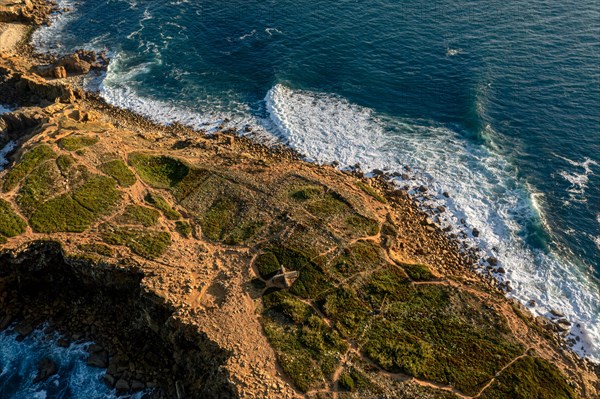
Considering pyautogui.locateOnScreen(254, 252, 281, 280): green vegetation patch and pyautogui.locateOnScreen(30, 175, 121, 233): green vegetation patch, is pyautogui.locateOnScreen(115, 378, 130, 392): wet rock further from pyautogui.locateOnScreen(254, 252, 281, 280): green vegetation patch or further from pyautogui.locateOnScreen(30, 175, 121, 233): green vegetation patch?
pyautogui.locateOnScreen(30, 175, 121, 233): green vegetation patch

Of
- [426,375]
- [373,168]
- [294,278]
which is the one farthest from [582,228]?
[294,278]

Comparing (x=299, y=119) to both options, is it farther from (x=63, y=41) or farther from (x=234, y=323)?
(x=63, y=41)

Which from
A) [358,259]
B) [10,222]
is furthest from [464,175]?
[10,222]

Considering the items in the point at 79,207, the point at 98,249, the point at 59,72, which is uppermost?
the point at 59,72

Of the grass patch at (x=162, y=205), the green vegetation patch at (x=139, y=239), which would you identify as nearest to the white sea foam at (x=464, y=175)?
the grass patch at (x=162, y=205)

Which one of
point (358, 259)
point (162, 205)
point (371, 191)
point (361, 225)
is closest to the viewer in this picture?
point (358, 259)

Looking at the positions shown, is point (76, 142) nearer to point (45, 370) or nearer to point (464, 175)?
point (45, 370)

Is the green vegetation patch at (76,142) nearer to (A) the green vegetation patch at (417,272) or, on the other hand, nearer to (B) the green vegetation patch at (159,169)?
(B) the green vegetation patch at (159,169)
